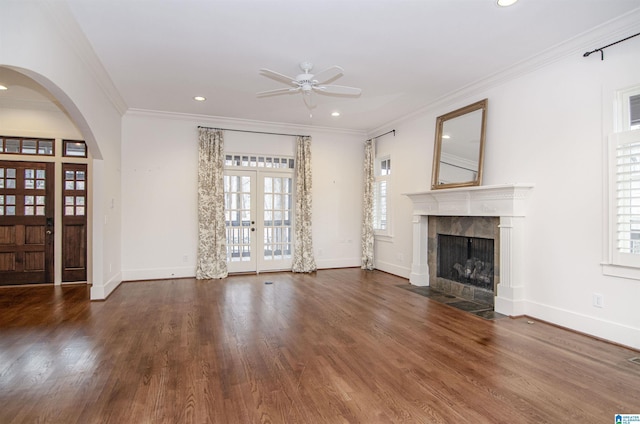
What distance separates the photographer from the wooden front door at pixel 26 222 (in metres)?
5.70

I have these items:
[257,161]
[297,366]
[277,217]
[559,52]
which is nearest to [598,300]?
[559,52]

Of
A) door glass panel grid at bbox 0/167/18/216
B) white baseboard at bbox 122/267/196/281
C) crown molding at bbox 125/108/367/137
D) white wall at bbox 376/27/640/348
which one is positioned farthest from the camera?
crown molding at bbox 125/108/367/137

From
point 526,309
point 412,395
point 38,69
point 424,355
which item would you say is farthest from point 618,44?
point 38,69

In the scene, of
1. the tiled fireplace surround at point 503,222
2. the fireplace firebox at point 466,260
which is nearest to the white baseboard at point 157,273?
the fireplace firebox at point 466,260

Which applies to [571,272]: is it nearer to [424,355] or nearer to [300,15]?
[424,355]

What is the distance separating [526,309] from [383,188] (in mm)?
3696

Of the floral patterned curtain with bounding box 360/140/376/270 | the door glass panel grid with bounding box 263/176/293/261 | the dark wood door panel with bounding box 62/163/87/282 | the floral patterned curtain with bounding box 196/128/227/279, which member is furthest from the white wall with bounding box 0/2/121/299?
the floral patterned curtain with bounding box 360/140/376/270

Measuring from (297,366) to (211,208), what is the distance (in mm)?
4290

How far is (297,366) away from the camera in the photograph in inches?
110

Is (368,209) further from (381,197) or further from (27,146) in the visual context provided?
(27,146)

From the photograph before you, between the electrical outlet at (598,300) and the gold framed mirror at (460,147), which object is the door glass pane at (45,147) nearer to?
the gold framed mirror at (460,147)

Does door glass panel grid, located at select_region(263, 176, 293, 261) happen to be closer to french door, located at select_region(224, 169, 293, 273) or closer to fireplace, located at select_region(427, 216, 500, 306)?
french door, located at select_region(224, 169, 293, 273)

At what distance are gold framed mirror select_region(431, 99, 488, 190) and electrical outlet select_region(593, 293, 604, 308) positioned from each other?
1891 millimetres

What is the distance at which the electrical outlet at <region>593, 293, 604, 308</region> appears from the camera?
3.38m
